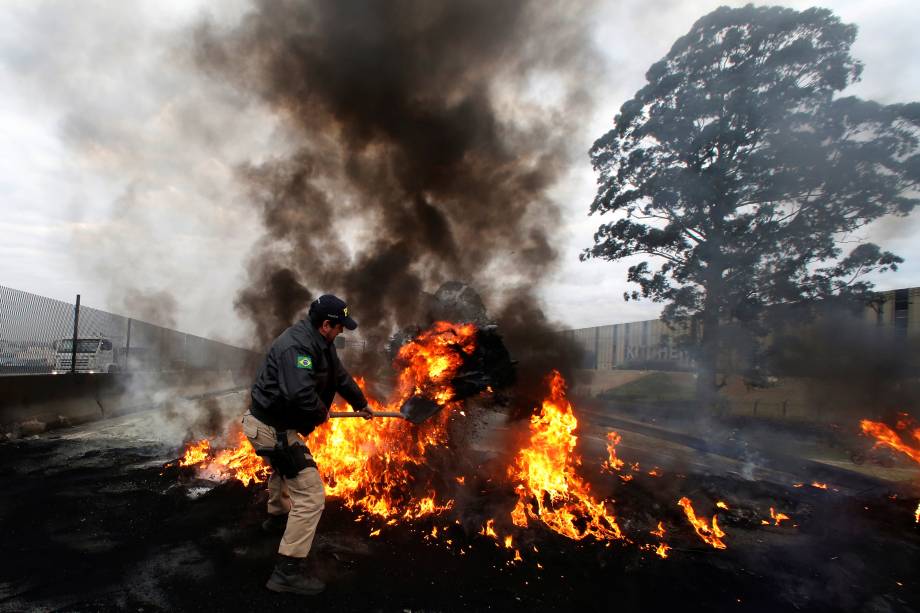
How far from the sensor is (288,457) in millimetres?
3541

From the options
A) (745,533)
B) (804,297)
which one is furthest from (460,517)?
(804,297)

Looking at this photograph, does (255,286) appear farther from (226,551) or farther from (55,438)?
(226,551)

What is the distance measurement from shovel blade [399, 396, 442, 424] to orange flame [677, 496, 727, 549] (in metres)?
2.89

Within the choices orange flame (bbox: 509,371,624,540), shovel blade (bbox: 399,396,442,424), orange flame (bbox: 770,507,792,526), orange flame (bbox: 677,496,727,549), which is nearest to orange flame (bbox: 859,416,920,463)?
orange flame (bbox: 770,507,792,526)

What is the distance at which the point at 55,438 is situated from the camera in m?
8.00

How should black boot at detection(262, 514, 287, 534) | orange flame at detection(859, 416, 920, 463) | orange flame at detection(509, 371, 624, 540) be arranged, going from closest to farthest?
1. black boot at detection(262, 514, 287, 534)
2. orange flame at detection(509, 371, 624, 540)
3. orange flame at detection(859, 416, 920, 463)

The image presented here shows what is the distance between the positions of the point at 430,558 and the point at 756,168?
1119cm

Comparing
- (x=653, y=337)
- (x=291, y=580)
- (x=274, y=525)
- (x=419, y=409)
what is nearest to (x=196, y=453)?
(x=274, y=525)

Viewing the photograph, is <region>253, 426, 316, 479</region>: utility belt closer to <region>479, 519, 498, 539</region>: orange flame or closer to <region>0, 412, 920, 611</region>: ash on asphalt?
<region>0, 412, 920, 611</region>: ash on asphalt

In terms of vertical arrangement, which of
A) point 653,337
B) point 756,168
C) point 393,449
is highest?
point 756,168

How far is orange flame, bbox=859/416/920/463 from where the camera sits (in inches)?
291

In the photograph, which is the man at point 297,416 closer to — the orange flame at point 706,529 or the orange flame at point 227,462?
the orange flame at point 227,462

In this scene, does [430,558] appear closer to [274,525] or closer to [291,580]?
[291,580]

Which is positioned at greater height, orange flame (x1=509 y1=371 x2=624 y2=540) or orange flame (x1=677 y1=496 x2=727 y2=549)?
orange flame (x1=509 y1=371 x2=624 y2=540)
